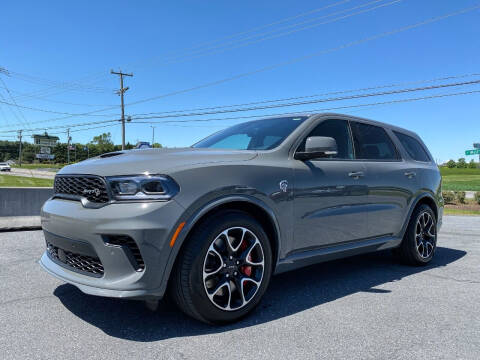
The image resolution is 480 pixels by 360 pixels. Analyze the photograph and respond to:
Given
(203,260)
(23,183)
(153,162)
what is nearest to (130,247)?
(203,260)

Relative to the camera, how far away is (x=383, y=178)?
13.8 feet

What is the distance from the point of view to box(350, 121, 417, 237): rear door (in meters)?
4.04

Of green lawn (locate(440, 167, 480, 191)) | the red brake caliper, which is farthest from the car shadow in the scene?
green lawn (locate(440, 167, 480, 191))

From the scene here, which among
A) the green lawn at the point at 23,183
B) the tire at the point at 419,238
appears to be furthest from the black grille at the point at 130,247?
the green lawn at the point at 23,183

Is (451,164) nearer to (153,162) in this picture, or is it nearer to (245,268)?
(245,268)

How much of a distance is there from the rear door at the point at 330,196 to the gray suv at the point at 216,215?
0.01 metres

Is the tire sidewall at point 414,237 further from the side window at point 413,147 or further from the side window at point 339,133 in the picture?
the side window at point 339,133

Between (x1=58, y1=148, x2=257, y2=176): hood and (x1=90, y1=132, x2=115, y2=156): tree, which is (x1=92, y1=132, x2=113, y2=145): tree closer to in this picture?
(x1=90, y1=132, x2=115, y2=156): tree

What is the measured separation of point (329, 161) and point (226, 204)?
4.37 ft

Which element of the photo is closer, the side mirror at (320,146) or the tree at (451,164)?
the side mirror at (320,146)

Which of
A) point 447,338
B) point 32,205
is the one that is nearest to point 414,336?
point 447,338

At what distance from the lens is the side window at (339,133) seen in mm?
3803

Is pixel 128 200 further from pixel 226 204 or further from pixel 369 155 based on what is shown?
pixel 369 155

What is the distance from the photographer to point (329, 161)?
3.65 meters
